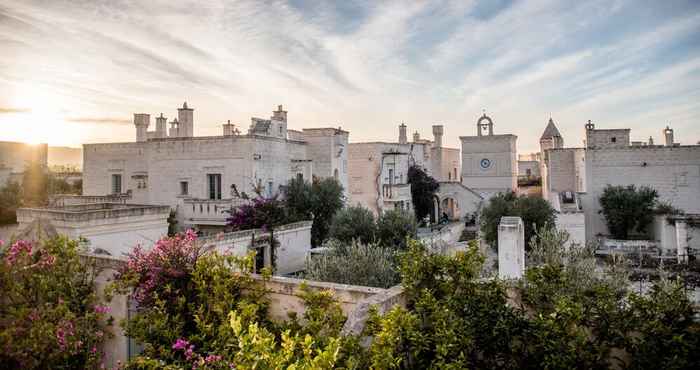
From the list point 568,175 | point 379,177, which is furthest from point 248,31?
point 568,175

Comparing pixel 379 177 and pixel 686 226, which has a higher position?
pixel 379 177

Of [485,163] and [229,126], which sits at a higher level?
[229,126]

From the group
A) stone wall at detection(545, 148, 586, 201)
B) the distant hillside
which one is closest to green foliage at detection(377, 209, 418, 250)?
stone wall at detection(545, 148, 586, 201)

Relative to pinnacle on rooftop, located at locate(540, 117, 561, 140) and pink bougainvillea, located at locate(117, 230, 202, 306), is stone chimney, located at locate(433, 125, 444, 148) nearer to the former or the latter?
pinnacle on rooftop, located at locate(540, 117, 561, 140)

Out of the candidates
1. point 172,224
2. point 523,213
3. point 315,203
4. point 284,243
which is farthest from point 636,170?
point 172,224

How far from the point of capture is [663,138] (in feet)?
113

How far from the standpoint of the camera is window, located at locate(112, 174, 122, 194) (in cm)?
2900

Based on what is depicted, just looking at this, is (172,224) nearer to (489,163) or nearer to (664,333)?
(664,333)

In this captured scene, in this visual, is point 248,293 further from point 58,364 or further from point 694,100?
point 694,100

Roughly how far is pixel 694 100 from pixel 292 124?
2269cm

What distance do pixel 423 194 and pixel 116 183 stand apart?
22865mm

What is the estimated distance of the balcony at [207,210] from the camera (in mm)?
21906

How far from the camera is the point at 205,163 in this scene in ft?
81.4

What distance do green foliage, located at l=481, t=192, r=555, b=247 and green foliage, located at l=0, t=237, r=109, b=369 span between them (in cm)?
2002
